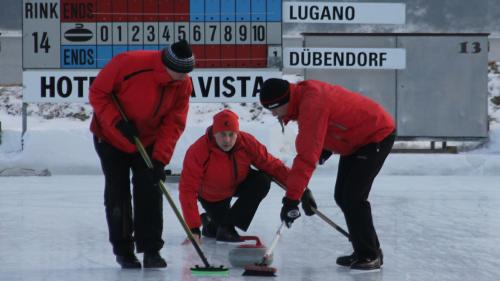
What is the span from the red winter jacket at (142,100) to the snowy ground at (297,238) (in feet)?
1.96

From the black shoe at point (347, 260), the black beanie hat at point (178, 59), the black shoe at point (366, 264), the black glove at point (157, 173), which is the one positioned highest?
the black beanie hat at point (178, 59)

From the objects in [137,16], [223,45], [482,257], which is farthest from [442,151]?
[482,257]

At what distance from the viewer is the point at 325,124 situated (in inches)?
171

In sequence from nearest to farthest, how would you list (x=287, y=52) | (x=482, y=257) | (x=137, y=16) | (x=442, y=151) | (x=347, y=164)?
1. (x=347, y=164)
2. (x=482, y=257)
3. (x=137, y=16)
4. (x=287, y=52)
5. (x=442, y=151)

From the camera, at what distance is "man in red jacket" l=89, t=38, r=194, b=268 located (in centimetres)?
459

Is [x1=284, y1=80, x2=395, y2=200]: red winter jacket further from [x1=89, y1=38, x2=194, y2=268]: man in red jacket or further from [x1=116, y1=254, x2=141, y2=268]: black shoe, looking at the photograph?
[x1=116, y1=254, x2=141, y2=268]: black shoe

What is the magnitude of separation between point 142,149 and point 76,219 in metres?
2.38

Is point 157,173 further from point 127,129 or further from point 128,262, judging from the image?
point 128,262

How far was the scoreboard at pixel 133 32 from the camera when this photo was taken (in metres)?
11.3

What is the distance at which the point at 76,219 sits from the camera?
6.82m

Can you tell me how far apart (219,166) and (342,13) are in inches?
286

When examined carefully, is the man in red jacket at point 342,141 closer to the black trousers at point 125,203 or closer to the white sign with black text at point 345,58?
the black trousers at point 125,203

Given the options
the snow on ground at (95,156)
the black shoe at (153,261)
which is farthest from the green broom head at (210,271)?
the snow on ground at (95,156)

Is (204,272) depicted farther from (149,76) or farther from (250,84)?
(250,84)
